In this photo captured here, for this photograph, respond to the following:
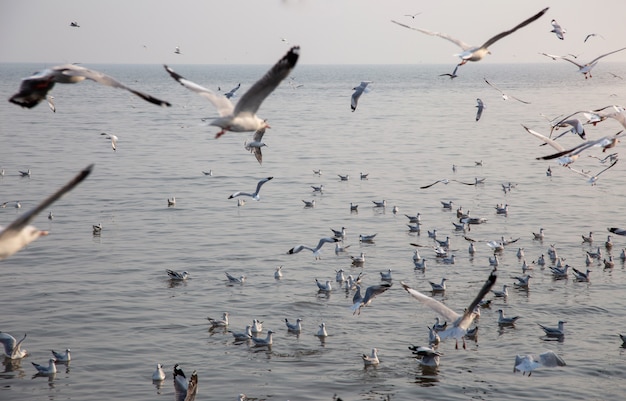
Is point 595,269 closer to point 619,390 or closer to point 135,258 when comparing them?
point 619,390

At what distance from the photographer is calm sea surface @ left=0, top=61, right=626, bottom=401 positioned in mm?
15336

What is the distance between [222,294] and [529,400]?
8.75 m

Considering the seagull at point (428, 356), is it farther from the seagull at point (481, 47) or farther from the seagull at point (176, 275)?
the seagull at point (176, 275)

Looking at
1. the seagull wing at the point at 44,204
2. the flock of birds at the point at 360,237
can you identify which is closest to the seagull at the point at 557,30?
the flock of birds at the point at 360,237

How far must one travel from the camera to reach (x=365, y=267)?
23266 mm

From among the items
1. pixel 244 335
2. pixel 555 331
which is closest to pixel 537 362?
pixel 555 331

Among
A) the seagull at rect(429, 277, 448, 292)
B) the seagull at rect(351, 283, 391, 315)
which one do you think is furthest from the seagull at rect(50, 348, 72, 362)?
the seagull at rect(429, 277, 448, 292)

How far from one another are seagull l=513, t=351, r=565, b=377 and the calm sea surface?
0.40 m

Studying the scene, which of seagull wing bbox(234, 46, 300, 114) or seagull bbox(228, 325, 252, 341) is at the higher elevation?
seagull wing bbox(234, 46, 300, 114)

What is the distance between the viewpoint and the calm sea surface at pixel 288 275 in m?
15.3

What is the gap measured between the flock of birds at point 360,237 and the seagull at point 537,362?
18 mm

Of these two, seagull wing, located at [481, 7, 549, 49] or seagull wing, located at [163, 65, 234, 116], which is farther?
seagull wing, located at [481, 7, 549, 49]

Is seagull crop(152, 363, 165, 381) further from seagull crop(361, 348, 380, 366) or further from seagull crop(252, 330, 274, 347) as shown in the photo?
seagull crop(361, 348, 380, 366)

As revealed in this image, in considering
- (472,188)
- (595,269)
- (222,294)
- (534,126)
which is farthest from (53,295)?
(534,126)
